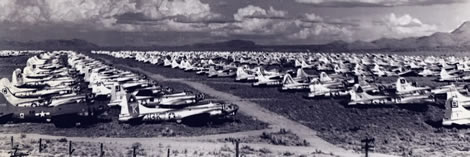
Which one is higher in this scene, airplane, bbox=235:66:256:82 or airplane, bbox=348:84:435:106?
airplane, bbox=235:66:256:82

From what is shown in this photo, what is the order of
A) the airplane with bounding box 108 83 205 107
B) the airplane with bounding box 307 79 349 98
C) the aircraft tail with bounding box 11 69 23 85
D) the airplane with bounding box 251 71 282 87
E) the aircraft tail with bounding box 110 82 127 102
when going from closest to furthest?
the airplane with bounding box 108 83 205 107 < the aircraft tail with bounding box 110 82 127 102 < the airplane with bounding box 307 79 349 98 < the aircraft tail with bounding box 11 69 23 85 < the airplane with bounding box 251 71 282 87

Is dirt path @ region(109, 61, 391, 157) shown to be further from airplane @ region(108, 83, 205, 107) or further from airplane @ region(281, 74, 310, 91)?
airplane @ region(281, 74, 310, 91)

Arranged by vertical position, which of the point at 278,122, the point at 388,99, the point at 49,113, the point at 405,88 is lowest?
the point at 278,122

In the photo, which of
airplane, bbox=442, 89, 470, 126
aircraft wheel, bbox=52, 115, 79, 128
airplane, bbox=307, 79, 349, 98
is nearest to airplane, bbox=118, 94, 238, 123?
aircraft wheel, bbox=52, 115, 79, 128

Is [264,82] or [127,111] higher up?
[264,82]

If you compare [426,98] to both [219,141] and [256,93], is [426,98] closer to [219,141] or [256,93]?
[256,93]

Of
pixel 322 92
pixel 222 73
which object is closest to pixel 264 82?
pixel 322 92

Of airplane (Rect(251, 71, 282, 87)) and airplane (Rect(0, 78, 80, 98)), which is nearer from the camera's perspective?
airplane (Rect(0, 78, 80, 98))

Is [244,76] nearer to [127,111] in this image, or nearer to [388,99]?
[388,99]

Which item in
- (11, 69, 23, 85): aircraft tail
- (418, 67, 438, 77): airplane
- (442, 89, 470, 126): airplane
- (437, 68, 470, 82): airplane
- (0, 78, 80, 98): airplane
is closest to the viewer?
(442, 89, 470, 126): airplane

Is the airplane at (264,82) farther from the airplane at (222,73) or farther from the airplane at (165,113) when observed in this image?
the airplane at (165,113)

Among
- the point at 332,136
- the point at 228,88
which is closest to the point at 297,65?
the point at 228,88
